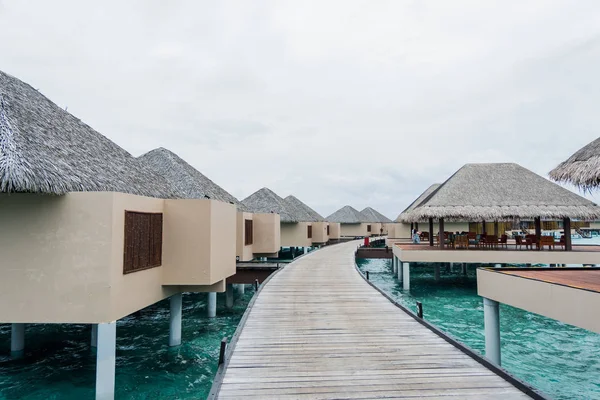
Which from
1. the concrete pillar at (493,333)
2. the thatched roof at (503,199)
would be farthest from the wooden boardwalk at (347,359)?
the thatched roof at (503,199)

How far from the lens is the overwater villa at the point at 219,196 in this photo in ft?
53.9

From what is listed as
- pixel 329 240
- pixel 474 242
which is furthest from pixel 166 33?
pixel 329 240

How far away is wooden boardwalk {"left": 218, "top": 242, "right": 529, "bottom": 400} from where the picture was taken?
4051mm

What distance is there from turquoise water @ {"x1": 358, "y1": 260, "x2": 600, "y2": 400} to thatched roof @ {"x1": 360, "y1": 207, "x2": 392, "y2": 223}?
30.0 m

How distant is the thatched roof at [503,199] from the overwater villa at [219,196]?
26.1ft

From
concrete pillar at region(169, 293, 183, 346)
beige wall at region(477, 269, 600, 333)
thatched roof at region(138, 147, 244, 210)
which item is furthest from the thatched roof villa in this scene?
concrete pillar at region(169, 293, 183, 346)

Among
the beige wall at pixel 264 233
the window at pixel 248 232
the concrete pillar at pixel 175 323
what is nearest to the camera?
the concrete pillar at pixel 175 323

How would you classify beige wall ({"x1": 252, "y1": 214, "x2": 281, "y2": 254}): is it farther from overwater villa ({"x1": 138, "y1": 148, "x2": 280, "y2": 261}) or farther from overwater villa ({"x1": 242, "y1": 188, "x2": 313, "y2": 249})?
overwater villa ({"x1": 242, "y1": 188, "x2": 313, "y2": 249})

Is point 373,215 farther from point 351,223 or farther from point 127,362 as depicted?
point 127,362

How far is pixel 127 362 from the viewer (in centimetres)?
1060

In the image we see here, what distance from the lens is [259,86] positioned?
63.4 feet

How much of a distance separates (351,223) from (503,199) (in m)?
30.7

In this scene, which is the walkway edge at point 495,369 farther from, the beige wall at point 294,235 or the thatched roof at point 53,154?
the beige wall at point 294,235

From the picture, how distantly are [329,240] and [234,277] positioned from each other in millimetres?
24368
